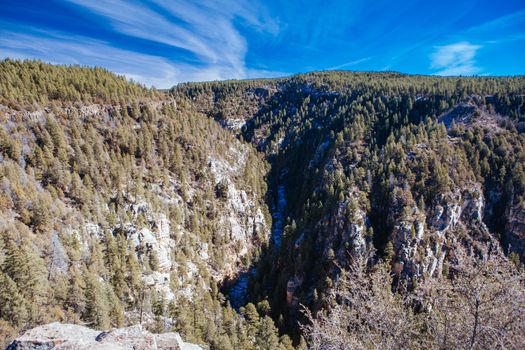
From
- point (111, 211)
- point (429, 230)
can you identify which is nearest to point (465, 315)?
point (111, 211)

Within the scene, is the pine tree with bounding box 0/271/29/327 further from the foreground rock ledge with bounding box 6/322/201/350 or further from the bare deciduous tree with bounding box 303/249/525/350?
the bare deciduous tree with bounding box 303/249/525/350

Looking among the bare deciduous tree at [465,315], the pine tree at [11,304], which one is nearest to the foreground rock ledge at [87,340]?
the bare deciduous tree at [465,315]

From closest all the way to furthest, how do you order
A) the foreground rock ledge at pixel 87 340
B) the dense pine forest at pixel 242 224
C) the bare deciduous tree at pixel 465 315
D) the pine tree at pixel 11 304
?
the bare deciduous tree at pixel 465 315 < the foreground rock ledge at pixel 87 340 < the dense pine forest at pixel 242 224 < the pine tree at pixel 11 304

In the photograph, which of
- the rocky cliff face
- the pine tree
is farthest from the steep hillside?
the rocky cliff face

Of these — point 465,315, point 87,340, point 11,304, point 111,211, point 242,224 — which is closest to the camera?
point 465,315

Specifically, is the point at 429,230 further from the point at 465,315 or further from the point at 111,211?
the point at 111,211

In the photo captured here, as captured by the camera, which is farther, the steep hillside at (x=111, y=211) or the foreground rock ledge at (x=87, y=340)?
the steep hillside at (x=111, y=211)

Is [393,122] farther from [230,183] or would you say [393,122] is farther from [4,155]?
[4,155]

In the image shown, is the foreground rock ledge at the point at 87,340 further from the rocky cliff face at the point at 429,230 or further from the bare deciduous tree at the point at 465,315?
the rocky cliff face at the point at 429,230
